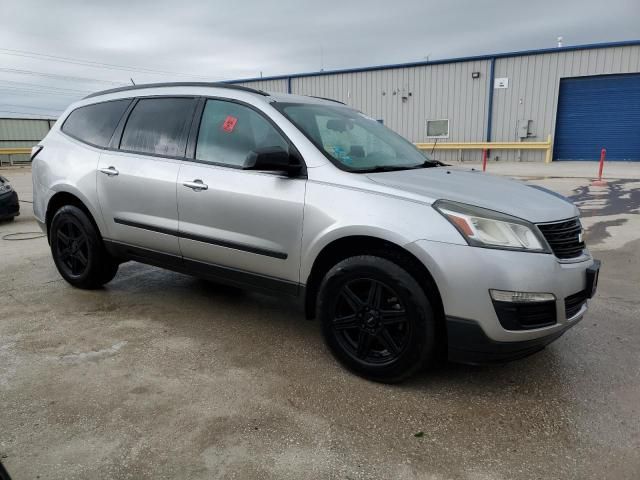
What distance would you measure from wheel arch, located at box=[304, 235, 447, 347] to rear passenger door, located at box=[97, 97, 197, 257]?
1.21 meters

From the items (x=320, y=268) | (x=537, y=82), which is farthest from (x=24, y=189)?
(x=537, y=82)

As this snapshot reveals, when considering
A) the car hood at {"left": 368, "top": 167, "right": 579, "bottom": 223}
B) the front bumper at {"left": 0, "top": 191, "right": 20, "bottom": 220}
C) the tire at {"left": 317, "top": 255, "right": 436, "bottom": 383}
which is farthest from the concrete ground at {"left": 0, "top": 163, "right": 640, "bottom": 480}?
the front bumper at {"left": 0, "top": 191, "right": 20, "bottom": 220}

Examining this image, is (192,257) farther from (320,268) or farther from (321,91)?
(321,91)

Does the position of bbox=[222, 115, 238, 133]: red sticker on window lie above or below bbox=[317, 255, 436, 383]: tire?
above

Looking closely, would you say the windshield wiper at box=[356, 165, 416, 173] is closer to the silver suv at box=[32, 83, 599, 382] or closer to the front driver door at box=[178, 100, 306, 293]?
the silver suv at box=[32, 83, 599, 382]

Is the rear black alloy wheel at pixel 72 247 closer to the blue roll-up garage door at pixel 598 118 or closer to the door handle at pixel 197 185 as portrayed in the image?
the door handle at pixel 197 185

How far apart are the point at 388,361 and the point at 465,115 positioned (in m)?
20.8

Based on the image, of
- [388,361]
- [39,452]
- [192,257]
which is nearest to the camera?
[39,452]

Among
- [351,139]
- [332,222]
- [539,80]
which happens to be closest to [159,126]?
[351,139]

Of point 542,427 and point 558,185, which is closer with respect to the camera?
point 542,427

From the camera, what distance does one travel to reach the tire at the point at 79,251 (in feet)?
14.0

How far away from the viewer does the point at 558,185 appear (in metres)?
12.7

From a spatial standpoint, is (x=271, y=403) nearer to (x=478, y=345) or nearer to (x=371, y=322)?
(x=371, y=322)

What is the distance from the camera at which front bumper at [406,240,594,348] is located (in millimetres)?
2436
